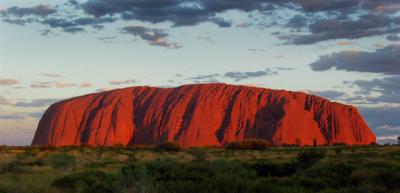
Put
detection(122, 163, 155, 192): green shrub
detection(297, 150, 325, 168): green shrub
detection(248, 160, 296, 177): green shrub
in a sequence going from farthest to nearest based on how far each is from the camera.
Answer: detection(297, 150, 325, 168): green shrub, detection(248, 160, 296, 177): green shrub, detection(122, 163, 155, 192): green shrub

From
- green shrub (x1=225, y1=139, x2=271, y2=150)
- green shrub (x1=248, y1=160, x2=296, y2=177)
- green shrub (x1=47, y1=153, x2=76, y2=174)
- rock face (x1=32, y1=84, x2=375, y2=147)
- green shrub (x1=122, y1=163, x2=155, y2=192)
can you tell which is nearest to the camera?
green shrub (x1=122, y1=163, x2=155, y2=192)

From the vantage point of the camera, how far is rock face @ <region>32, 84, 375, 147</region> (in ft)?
295

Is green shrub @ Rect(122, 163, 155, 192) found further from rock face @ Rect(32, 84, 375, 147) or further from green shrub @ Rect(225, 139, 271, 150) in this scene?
rock face @ Rect(32, 84, 375, 147)

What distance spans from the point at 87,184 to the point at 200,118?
74.8 meters

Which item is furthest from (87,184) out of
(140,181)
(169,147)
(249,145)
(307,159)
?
(249,145)

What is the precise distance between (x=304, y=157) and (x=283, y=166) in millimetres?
1601

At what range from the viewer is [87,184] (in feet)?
53.8

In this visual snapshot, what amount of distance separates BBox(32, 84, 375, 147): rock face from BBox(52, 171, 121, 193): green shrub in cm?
7030

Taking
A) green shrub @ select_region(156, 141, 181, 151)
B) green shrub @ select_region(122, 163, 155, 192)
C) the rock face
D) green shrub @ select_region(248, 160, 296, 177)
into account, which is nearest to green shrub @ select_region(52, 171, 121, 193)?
green shrub @ select_region(122, 163, 155, 192)

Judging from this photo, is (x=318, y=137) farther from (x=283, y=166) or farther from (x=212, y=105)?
(x=283, y=166)

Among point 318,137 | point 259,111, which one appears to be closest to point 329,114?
point 318,137

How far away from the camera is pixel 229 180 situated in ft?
49.3

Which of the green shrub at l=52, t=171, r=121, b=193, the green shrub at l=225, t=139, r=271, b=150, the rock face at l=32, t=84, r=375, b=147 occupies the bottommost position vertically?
the green shrub at l=225, t=139, r=271, b=150

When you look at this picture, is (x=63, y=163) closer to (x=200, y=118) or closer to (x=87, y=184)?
(x=87, y=184)
